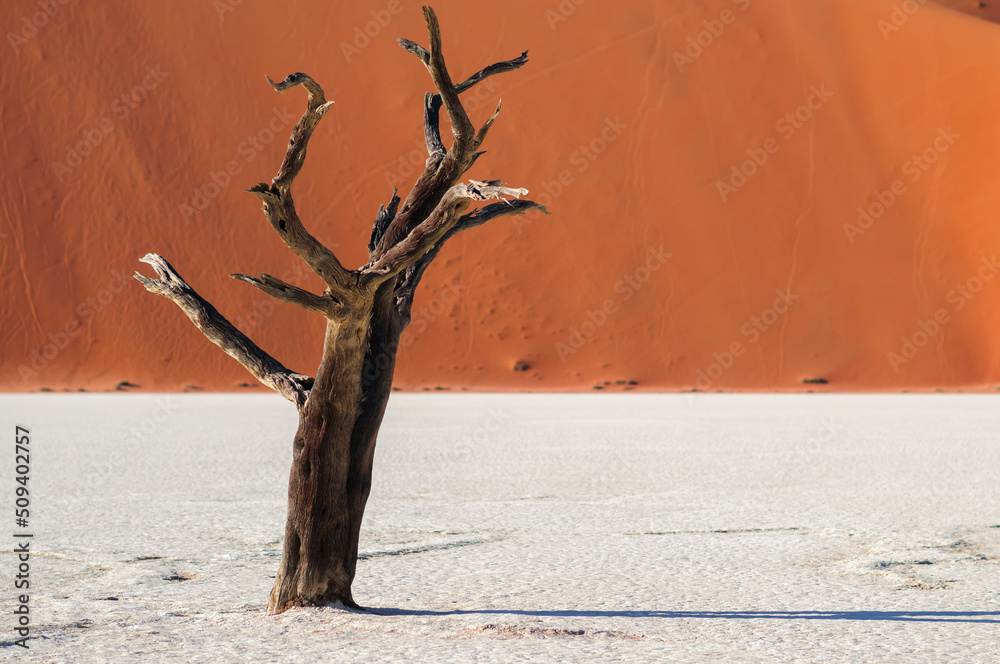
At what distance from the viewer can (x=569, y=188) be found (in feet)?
108

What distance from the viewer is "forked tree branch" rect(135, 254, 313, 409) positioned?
4.40 metres

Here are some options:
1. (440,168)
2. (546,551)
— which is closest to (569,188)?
(546,551)

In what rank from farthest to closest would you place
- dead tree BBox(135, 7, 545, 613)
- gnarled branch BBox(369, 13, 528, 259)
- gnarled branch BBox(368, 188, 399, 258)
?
gnarled branch BBox(368, 188, 399, 258)
gnarled branch BBox(369, 13, 528, 259)
dead tree BBox(135, 7, 545, 613)

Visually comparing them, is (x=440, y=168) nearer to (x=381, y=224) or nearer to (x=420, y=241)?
(x=381, y=224)

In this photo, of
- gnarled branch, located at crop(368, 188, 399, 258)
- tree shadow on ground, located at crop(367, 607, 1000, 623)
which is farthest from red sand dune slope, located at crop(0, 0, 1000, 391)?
tree shadow on ground, located at crop(367, 607, 1000, 623)

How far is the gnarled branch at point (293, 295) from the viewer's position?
373cm

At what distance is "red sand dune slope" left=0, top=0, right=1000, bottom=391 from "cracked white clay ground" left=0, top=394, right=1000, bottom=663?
59.3ft

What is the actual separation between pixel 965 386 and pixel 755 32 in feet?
45.8

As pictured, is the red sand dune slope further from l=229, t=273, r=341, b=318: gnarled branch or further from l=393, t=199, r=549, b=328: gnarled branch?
l=229, t=273, r=341, b=318: gnarled branch

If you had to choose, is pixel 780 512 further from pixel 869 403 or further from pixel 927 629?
pixel 869 403

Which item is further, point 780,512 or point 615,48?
point 615,48

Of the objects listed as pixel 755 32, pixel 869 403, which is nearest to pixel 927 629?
pixel 869 403

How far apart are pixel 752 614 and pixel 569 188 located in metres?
29.0

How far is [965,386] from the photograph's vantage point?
29703mm
